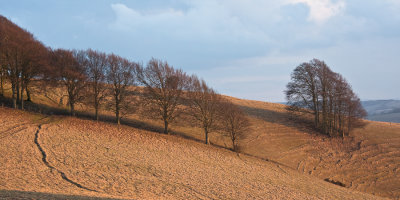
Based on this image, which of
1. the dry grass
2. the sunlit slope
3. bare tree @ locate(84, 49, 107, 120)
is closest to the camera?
the sunlit slope

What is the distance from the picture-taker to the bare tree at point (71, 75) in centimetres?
3419

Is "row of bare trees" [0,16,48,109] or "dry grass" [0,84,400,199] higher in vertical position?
"row of bare trees" [0,16,48,109]

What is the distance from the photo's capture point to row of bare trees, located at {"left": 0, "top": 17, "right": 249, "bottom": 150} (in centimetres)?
3394

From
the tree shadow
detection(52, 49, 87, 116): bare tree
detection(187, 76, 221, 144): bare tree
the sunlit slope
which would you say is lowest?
the sunlit slope

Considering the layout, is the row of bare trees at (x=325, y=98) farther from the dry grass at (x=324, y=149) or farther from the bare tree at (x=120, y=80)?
the bare tree at (x=120, y=80)

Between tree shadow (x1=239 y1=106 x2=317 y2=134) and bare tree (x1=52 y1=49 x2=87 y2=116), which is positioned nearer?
bare tree (x1=52 y1=49 x2=87 y2=116)

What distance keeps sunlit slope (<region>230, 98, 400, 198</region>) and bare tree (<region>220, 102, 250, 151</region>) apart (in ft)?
7.18

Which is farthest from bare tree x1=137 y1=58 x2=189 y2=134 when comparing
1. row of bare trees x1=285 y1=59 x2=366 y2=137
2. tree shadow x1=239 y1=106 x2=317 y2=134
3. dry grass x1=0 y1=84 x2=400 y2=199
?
row of bare trees x1=285 y1=59 x2=366 y2=137

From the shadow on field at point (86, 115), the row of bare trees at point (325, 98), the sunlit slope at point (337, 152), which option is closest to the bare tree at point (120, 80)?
the shadow on field at point (86, 115)

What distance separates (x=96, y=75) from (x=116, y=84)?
3.13m

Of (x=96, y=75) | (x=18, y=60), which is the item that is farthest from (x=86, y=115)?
(x=18, y=60)

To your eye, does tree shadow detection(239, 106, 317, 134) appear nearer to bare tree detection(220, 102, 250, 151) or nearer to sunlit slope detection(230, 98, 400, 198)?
sunlit slope detection(230, 98, 400, 198)

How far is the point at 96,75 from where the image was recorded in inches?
1406

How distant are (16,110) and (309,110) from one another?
51.2 metres
